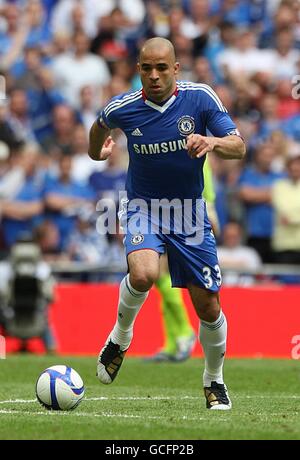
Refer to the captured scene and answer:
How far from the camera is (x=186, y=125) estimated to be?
28.2 ft

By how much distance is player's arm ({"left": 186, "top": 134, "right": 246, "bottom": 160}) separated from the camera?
7766 millimetres

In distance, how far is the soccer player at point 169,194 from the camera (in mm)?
8547

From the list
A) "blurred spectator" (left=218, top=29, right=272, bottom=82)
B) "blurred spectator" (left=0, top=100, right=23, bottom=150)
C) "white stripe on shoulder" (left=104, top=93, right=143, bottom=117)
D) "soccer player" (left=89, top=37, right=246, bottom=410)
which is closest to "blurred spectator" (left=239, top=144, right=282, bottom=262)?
"blurred spectator" (left=218, top=29, right=272, bottom=82)

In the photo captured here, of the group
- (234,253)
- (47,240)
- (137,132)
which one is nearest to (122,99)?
(137,132)

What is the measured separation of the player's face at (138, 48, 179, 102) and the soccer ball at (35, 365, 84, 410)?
2.20 meters

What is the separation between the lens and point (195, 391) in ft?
34.1

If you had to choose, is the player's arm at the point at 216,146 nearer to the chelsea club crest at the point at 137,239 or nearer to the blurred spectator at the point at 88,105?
the chelsea club crest at the point at 137,239

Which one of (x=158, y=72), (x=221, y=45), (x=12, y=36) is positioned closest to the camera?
(x=158, y=72)

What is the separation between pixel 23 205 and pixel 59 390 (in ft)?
29.5

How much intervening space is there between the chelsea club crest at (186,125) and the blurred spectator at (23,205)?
8.62 m

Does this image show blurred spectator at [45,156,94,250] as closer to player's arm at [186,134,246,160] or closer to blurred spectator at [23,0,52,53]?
blurred spectator at [23,0,52,53]

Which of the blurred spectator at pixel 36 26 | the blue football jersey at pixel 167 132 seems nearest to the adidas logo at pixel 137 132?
the blue football jersey at pixel 167 132

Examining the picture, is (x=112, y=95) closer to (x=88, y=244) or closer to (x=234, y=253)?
(x=88, y=244)

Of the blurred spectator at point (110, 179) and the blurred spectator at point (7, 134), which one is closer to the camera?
the blurred spectator at point (110, 179)
